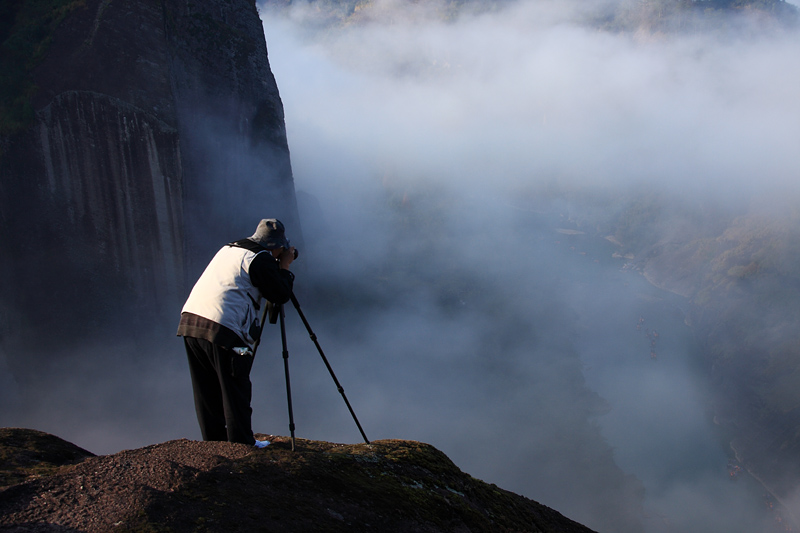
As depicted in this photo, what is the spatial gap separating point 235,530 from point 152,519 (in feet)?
1.50

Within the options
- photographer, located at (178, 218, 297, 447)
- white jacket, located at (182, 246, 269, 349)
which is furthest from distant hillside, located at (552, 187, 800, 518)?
white jacket, located at (182, 246, 269, 349)

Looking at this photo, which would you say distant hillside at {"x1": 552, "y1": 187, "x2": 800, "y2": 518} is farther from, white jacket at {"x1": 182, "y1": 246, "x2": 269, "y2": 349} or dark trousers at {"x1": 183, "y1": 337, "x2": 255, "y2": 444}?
white jacket at {"x1": 182, "y1": 246, "x2": 269, "y2": 349}

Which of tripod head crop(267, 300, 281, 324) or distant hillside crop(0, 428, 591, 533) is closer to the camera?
distant hillside crop(0, 428, 591, 533)

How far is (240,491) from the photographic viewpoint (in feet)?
11.0

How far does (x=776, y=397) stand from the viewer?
66500mm

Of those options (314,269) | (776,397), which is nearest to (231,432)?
(314,269)

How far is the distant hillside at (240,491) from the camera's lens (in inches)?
113

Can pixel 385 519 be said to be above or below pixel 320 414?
above

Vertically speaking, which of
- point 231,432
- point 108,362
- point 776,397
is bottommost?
point 776,397

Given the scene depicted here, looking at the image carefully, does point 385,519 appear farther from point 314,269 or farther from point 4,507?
point 314,269

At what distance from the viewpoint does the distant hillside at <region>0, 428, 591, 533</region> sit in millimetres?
2875

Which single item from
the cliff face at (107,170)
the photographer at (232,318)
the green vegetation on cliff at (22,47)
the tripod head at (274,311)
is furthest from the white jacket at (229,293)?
the green vegetation on cliff at (22,47)

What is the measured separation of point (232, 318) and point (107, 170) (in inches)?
830

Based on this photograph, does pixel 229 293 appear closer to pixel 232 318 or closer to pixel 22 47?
pixel 232 318
